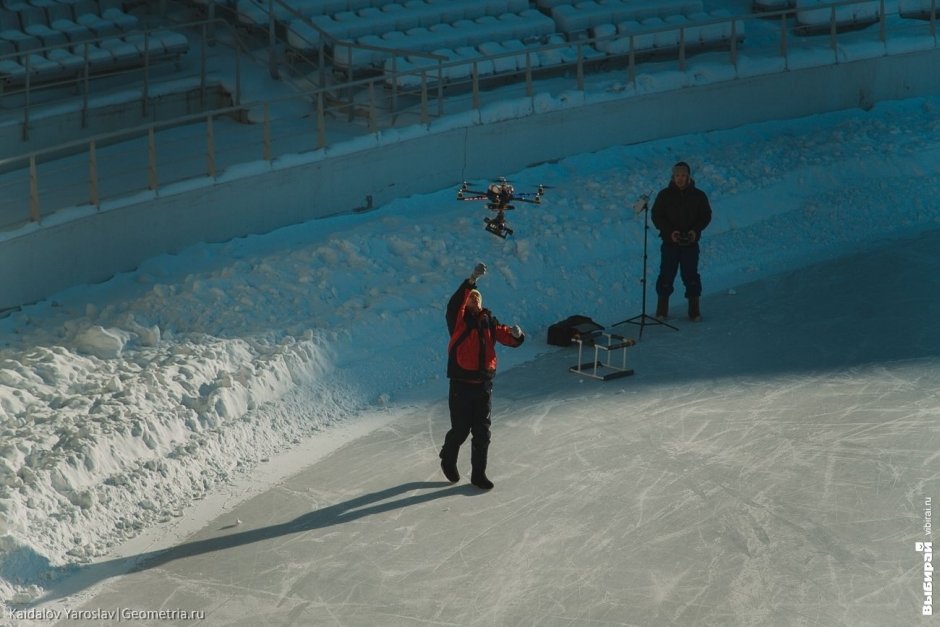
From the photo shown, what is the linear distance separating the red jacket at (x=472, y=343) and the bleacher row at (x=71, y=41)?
8.29m

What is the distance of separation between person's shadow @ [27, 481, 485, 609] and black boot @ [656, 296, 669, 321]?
4401 mm

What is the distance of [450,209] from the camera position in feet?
59.6

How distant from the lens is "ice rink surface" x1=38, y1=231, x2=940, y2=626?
10.5 m

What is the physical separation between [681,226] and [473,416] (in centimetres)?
443

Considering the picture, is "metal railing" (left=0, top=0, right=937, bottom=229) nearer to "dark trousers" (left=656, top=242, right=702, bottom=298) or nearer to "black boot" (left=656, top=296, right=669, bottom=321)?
"dark trousers" (left=656, top=242, right=702, bottom=298)

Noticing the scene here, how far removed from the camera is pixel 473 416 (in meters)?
12.2

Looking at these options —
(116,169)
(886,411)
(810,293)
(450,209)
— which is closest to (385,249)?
(450,209)

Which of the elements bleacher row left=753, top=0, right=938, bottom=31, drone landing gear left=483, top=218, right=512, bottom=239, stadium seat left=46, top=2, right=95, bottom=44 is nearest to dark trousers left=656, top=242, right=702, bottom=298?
drone landing gear left=483, top=218, right=512, bottom=239

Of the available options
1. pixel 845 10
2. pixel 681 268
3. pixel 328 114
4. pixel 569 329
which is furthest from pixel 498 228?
pixel 845 10

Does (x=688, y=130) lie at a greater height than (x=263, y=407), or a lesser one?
greater

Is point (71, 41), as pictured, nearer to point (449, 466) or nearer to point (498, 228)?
point (498, 228)

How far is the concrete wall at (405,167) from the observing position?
51.4 ft

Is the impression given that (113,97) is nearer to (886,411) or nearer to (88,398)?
(88,398)

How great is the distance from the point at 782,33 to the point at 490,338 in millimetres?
11439
